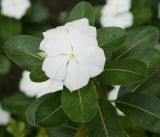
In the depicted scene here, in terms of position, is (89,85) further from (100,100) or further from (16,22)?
(16,22)

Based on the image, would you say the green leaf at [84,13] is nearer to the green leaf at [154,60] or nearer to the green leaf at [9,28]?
the green leaf at [154,60]

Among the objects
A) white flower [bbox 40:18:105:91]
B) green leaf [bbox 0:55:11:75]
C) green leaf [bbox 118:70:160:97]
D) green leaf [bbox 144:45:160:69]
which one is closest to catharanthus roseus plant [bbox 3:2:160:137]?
white flower [bbox 40:18:105:91]

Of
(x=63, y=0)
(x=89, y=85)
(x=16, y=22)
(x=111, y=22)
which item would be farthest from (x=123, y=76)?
(x=63, y=0)

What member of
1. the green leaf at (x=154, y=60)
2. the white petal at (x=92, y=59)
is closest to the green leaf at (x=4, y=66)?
the green leaf at (x=154, y=60)

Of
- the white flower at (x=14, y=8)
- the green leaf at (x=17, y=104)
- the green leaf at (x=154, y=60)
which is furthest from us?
the white flower at (x=14, y=8)

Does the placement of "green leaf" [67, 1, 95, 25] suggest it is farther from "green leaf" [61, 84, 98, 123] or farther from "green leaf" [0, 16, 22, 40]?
"green leaf" [0, 16, 22, 40]
